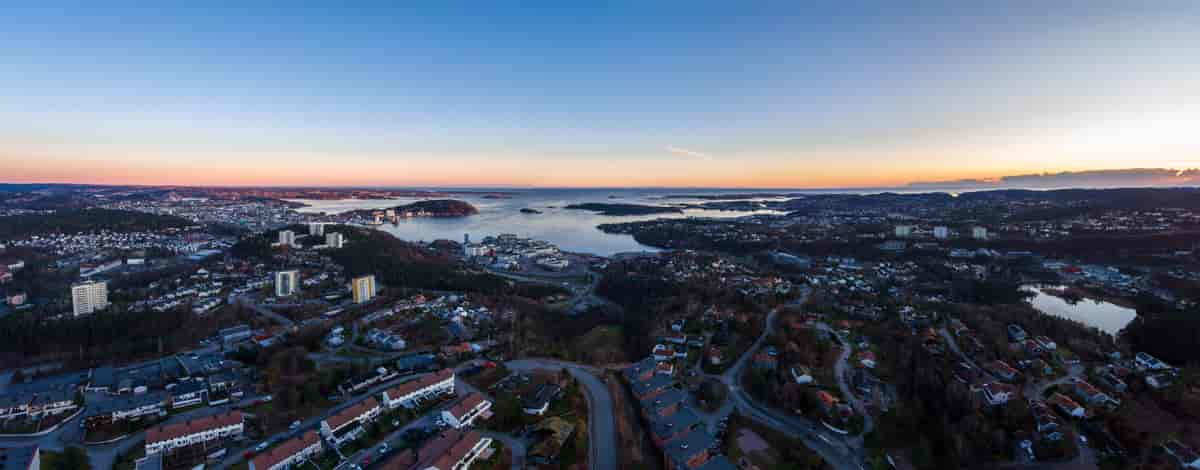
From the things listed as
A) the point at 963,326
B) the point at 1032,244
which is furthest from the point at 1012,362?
the point at 1032,244

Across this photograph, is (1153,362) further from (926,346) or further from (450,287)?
(450,287)

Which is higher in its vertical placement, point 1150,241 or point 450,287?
point 1150,241

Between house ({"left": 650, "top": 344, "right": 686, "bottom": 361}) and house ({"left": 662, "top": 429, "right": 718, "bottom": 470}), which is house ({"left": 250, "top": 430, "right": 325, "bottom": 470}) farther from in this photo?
house ({"left": 650, "top": 344, "right": 686, "bottom": 361})

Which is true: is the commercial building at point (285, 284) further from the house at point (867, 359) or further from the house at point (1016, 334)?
the house at point (1016, 334)

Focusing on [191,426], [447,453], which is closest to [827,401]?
[447,453]

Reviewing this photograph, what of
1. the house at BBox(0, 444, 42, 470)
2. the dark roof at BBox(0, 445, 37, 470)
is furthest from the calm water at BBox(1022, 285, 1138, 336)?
the dark roof at BBox(0, 445, 37, 470)

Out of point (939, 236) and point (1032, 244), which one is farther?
point (939, 236)

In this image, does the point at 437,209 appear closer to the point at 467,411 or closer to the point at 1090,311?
the point at 467,411
